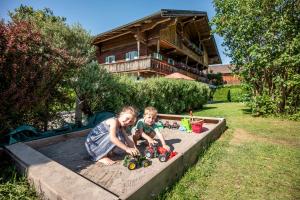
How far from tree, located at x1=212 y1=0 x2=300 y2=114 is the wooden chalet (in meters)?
7.31

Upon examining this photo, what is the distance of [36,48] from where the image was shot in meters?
5.33

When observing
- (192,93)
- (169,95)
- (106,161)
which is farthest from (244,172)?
(192,93)

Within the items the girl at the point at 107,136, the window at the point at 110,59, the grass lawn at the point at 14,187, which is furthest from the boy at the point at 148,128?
the window at the point at 110,59

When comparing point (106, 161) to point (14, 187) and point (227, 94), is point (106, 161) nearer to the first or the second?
point (14, 187)

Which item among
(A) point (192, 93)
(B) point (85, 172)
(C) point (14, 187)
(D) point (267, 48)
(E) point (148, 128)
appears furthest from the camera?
(A) point (192, 93)

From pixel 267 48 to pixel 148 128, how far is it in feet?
27.6

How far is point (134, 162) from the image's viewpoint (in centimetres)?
360

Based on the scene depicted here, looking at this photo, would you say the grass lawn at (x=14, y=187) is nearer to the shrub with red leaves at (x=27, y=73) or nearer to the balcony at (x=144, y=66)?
the shrub with red leaves at (x=27, y=73)

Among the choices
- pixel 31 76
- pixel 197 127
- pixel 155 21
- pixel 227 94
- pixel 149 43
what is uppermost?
pixel 155 21

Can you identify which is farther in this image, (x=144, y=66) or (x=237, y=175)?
(x=144, y=66)

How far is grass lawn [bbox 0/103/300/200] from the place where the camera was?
3.02 meters

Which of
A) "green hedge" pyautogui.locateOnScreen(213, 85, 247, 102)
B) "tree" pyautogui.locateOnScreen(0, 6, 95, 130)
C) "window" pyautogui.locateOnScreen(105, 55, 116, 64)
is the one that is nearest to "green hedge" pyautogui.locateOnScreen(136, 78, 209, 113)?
"tree" pyautogui.locateOnScreen(0, 6, 95, 130)

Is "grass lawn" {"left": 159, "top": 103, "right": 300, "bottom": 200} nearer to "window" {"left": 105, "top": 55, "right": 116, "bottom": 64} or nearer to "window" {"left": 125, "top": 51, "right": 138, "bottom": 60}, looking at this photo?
"window" {"left": 125, "top": 51, "right": 138, "bottom": 60}

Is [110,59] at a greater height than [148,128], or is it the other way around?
[110,59]
